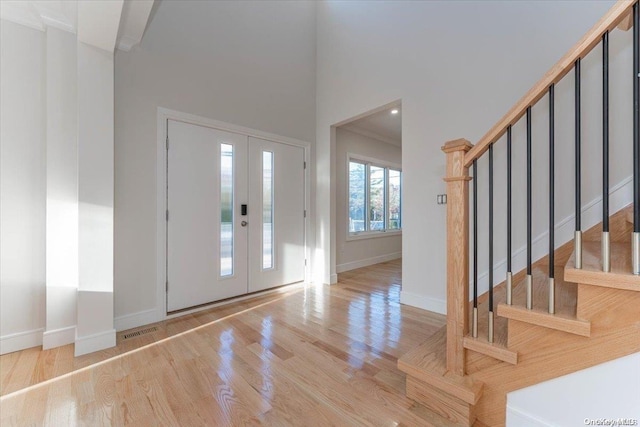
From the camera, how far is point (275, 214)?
341 centimetres

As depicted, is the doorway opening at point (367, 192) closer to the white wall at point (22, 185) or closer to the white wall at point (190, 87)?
the white wall at point (190, 87)

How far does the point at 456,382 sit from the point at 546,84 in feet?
4.55

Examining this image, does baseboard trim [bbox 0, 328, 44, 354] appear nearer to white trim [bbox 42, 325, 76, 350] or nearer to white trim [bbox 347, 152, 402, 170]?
white trim [bbox 42, 325, 76, 350]

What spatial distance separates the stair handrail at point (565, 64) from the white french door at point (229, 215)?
2.45 m

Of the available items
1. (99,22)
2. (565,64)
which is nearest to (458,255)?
(565,64)

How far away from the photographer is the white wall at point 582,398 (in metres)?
0.92

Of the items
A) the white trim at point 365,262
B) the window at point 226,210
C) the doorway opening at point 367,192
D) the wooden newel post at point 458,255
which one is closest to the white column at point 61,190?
the window at point 226,210

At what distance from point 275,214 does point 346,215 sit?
1.62 m

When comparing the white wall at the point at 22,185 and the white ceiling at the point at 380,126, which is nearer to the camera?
the white wall at the point at 22,185

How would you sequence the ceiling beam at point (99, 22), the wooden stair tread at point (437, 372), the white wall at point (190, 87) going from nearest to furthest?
the wooden stair tread at point (437, 372)
the ceiling beam at point (99, 22)
the white wall at point (190, 87)

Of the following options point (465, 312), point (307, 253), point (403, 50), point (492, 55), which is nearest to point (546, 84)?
point (465, 312)

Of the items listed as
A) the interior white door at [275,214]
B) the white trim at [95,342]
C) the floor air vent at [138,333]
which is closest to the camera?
the white trim at [95,342]

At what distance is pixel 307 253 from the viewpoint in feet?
12.5

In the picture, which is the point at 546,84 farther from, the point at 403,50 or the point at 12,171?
the point at 12,171
